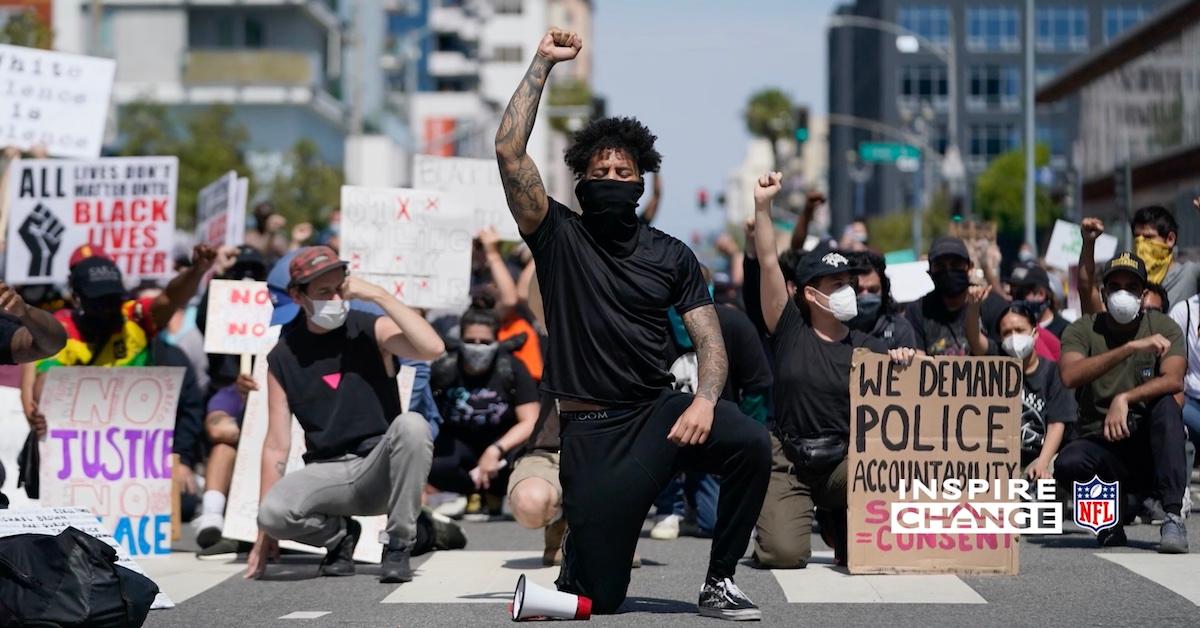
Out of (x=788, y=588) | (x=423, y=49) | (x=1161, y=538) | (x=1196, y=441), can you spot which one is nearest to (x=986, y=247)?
(x=1196, y=441)

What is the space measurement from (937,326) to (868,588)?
3.05 meters

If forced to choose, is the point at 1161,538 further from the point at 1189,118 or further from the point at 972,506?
the point at 1189,118

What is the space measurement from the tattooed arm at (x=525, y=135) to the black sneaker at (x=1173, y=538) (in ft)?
14.7

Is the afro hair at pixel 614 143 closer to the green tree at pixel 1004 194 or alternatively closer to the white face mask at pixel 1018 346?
the white face mask at pixel 1018 346

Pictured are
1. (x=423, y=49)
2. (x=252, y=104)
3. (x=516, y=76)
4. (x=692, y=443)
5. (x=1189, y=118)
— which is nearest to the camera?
(x=692, y=443)

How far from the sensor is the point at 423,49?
391 feet

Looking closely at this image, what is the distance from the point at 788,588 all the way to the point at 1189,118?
1946 inches

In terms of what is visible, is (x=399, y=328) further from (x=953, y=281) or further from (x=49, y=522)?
(x=953, y=281)

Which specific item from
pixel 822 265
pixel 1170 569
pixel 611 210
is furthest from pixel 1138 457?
pixel 611 210

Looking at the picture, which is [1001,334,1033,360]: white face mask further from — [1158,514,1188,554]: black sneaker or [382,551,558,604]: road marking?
[382,551,558,604]: road marking

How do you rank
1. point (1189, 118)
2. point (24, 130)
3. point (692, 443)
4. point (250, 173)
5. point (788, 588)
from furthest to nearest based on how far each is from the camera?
point (1189, 118) < point (250, 173) < point (24, 130) < point (788, 588) < point (692, 443)

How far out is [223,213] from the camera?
17500 millimetres

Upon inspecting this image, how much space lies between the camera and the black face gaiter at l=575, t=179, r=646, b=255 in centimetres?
857

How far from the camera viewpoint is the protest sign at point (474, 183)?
56.0 feet
